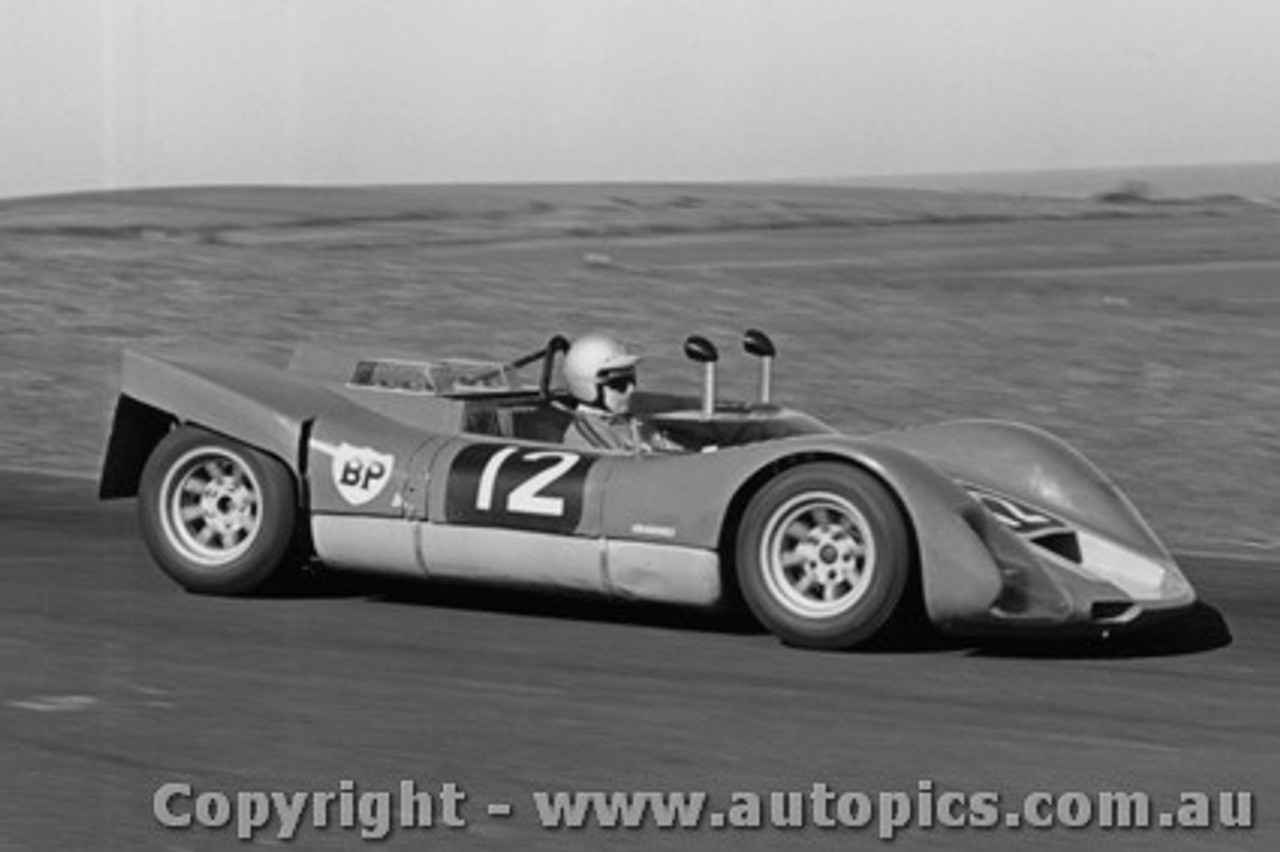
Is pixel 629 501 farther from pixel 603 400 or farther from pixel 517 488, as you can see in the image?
pixel 603 400

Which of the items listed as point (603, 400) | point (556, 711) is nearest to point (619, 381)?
point (603, 400)

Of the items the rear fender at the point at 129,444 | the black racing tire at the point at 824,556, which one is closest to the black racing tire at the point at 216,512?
the rear fender at the point at 129,444

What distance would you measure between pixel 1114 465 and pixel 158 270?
33.4 feet

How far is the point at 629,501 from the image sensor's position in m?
9.38

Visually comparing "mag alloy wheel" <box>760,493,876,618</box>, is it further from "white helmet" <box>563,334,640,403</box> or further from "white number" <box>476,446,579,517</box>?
"white helmet" <box>563,334,640,403</box>

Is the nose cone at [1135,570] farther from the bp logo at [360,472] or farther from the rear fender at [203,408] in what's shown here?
the rear fender at [203,408]

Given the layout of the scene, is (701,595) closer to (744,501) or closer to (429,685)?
(744,501)

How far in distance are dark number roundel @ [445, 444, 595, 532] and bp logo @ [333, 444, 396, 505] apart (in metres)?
0.28

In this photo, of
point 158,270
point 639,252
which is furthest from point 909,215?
point 158,270

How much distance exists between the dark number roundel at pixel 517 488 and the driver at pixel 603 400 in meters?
0.33

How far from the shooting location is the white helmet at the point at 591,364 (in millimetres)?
10242

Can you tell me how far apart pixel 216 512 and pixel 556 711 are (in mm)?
2614

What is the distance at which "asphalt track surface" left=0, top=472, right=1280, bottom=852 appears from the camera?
21.8 feet

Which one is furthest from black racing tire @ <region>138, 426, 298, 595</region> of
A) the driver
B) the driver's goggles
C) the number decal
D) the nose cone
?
the nose cone
